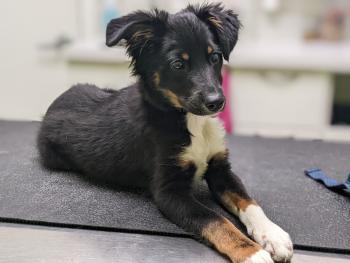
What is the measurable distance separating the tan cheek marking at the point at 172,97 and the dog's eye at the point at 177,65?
7cm

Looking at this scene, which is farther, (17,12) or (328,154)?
(17,12)

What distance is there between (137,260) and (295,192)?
593 millimetres

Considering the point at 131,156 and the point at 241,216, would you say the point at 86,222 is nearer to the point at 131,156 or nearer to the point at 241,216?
the point at 131,156

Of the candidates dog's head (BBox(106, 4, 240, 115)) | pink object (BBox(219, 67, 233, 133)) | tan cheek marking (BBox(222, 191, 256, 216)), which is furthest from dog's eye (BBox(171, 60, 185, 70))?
pink object (BBox(219, 67, 233, 133))

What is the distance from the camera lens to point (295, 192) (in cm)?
147

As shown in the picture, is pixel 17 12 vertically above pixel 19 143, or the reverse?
pixel 17 12

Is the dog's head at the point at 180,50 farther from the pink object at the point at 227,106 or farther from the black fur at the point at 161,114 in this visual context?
the pink object at the point at 227,106

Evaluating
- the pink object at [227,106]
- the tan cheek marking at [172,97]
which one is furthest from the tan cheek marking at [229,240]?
the pink object at [227,106]

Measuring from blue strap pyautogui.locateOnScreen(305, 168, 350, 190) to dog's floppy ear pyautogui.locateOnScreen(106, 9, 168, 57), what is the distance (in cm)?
68

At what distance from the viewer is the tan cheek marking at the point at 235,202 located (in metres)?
1.29

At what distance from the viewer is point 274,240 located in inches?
44.3

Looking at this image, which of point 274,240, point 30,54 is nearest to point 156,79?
point 274,240

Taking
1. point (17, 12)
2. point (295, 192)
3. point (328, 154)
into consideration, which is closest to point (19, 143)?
point (295, 192)

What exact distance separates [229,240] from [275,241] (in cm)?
10
